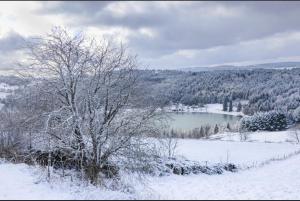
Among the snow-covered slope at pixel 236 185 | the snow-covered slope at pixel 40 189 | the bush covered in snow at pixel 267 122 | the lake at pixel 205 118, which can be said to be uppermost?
the snow-covered slope at pixel 40 189

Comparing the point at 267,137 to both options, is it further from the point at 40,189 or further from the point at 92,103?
the point at 40,189

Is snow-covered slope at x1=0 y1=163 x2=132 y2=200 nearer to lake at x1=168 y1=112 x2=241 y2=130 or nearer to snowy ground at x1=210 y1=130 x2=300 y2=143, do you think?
snowy ground at x1=210 y1=130 x2=300 y2=143

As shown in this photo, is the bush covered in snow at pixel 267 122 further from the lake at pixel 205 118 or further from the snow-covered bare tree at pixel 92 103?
the snow-covered bare tree at pixel 92 103

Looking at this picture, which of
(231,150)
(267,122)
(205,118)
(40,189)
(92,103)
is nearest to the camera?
(40,189)

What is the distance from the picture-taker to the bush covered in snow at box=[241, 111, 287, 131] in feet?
393

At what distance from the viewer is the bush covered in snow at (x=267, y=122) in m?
120

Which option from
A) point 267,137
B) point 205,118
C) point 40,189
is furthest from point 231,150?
point 205,118

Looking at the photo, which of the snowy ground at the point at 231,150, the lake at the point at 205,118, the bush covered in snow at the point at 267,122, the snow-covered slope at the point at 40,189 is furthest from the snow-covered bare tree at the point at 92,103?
the lake at the point at 205,118

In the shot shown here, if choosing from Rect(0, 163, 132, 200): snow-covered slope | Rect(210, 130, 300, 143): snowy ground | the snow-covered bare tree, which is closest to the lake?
Rect(210, 130, 300, 143): snowy ground

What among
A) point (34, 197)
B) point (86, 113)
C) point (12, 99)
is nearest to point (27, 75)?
point (12, 99)

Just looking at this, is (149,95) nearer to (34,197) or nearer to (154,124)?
(154,124)

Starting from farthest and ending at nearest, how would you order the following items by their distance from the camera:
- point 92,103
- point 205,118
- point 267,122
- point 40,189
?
point 205,118 < point 267,122 < point 92,103 < point 40,189

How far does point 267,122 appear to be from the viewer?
395 ft

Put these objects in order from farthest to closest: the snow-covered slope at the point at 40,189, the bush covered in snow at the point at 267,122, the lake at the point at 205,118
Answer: the lake at the point at 205,118 < the bush covered in snow at the point at 267,122 < the snow-covered slope at the point at 40,189
